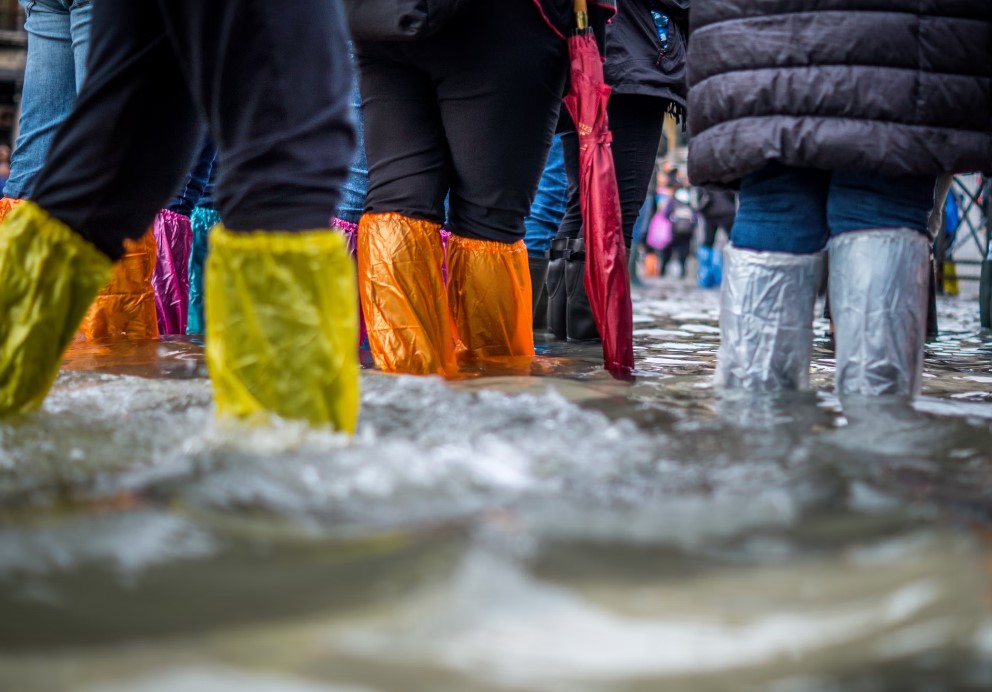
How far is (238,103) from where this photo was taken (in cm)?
135

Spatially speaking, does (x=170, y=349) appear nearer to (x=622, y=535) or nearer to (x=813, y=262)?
(x=813, y=262)

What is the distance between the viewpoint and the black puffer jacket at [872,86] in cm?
169

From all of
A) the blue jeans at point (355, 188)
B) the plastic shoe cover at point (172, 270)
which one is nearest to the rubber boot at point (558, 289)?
the blue jeans at point (355, 188)

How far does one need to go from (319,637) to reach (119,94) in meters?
1.12

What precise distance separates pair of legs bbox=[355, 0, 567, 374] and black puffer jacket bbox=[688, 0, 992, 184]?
1.84 ft

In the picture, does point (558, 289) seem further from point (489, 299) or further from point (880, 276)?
point (880, 276)

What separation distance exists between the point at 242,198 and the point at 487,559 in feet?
2.35

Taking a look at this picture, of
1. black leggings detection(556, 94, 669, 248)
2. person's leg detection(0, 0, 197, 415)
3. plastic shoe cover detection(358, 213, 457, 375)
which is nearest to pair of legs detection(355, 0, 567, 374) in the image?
plastic shoe cover detection(358, 213, 457, 375)

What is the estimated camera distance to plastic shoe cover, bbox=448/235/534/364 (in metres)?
2.35

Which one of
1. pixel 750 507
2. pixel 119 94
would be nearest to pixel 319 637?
pixel 750 507

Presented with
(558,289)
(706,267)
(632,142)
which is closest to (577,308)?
(558,289)

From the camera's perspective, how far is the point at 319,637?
73 cm

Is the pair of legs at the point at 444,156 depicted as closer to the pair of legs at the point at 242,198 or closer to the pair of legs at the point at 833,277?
the pair of legs at the point at 833,277

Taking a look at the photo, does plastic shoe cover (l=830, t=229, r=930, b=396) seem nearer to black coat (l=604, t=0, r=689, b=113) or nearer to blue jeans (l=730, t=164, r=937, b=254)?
blue jeans (l=730, t=164, r=937, b=254)
